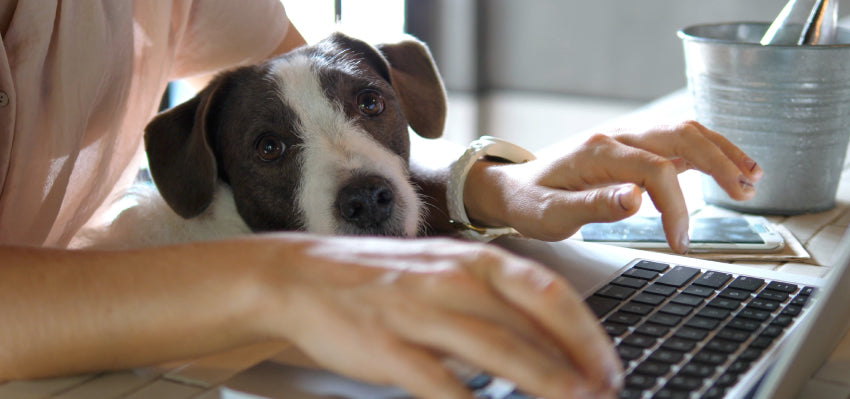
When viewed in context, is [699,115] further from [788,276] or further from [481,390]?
[481,390]

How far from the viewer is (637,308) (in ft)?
2.06

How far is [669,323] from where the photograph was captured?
60 cm

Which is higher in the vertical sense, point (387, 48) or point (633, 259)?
point (387, 48)

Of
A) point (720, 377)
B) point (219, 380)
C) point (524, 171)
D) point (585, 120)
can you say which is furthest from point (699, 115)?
point (585, 120)

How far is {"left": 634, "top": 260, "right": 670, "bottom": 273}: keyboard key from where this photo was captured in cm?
72

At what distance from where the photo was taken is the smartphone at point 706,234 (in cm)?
88

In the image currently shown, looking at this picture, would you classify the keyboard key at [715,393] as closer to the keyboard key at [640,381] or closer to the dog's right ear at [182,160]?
the keyboard key at [640,381]

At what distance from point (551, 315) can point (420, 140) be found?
2.35 feet

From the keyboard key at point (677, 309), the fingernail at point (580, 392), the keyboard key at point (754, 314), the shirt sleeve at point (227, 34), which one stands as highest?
the shirt sleeve at point (227, 34)

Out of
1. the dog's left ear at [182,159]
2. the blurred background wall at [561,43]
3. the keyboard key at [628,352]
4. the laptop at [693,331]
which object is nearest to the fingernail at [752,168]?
the laptop at [693,331]

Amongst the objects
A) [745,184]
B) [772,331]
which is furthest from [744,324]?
[745,184]

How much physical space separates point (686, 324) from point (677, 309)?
0.08ft

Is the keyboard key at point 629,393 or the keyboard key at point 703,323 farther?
the keyboard key at point 703,323

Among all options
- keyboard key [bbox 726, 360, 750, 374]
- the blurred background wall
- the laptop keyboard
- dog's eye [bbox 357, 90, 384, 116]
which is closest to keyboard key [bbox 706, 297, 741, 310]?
the laptop keyboard
